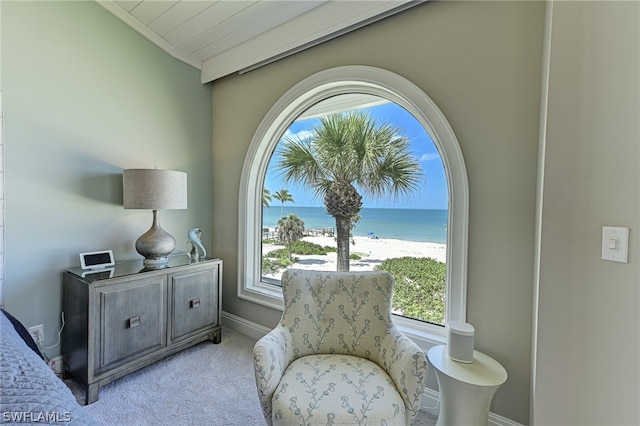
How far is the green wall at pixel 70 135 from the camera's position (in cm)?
181

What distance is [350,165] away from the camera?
7.09 ft

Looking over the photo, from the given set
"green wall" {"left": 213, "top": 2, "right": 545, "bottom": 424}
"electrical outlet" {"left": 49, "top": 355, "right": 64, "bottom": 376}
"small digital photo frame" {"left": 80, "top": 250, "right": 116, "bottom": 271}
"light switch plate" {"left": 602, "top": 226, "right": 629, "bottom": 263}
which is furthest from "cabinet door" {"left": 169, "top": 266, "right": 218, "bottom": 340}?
"light switch plate" {"left": 602, "top": 226, "right": 629, "bottom": 263}

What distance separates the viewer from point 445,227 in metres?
1.84

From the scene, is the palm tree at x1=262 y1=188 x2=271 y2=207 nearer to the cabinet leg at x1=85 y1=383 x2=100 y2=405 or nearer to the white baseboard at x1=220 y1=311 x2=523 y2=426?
the white baseboard at x1=220 y1=311 x2=523 y2=426

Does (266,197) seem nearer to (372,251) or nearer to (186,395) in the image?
(372,251)

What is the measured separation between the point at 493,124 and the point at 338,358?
1555 millimetres

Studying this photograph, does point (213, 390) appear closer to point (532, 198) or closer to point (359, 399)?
point (359, 399)

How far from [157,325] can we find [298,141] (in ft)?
6.01

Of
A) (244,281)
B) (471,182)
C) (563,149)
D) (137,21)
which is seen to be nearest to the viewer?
(563,149)

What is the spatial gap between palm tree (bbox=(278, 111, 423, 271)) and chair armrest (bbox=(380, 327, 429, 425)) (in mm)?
945

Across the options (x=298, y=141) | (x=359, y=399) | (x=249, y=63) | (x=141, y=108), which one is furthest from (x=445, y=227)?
(x=141, y=108)

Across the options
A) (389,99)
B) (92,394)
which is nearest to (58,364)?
(92,394)

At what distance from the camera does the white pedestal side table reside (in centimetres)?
Result: 128

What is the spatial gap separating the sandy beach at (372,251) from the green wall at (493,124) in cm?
34
